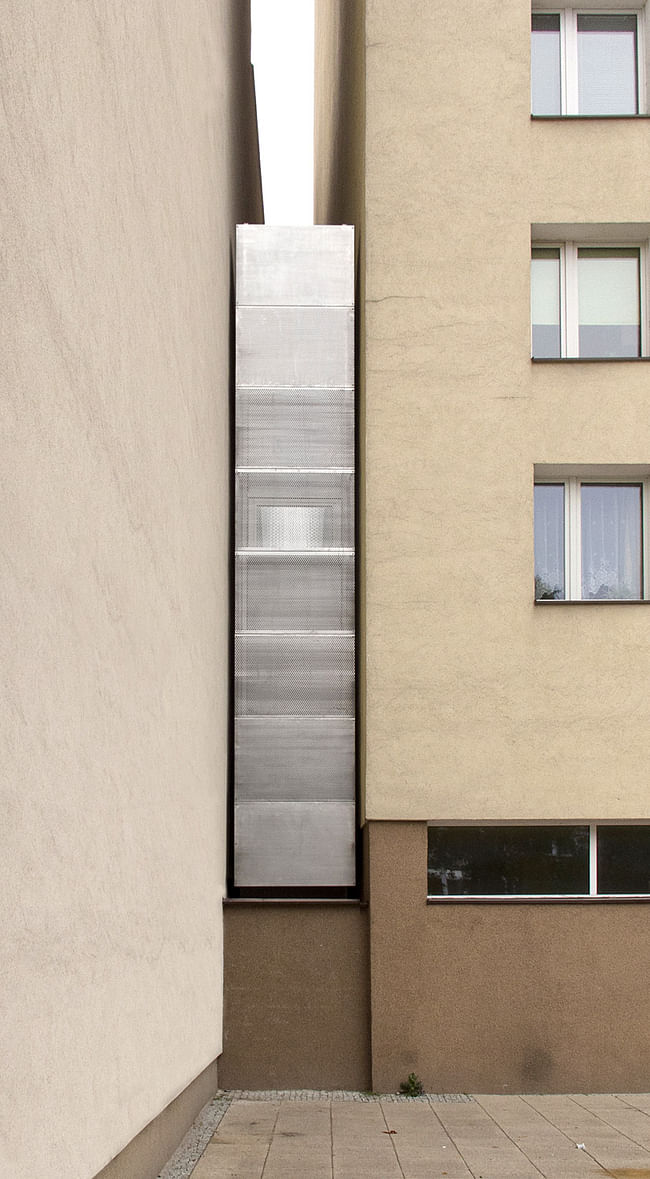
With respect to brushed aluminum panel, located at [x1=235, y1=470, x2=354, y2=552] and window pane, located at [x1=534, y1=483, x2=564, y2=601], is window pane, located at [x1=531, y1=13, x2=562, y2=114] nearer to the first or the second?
window pane, located at [x1=534, y1=483, x2=564, y2=601]

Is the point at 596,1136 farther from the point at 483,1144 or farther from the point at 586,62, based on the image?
the point at 586,62

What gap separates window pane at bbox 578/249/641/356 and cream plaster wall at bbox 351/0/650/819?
0.47 m

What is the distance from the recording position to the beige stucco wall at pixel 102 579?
4641 millimetres

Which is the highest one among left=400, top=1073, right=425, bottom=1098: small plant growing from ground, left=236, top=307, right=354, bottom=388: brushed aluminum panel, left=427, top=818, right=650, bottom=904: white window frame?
left=236, top=307, right=354, bottom=388: brushed aluminum panel

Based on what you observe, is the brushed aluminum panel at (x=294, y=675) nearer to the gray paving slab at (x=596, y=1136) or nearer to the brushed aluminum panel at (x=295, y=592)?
the brushed aluminum panel at (x=295, y=592)

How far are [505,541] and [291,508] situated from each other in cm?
226

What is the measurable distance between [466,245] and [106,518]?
24.8ft

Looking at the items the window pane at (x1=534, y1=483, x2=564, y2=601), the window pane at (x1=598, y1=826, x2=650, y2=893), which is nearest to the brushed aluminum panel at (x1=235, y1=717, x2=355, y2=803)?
the window pane at (x1=534, y1=483, x2=564, y2=601)

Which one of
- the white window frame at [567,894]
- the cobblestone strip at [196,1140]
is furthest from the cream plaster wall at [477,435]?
the cobblestone strip at [196,1140]

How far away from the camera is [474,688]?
1220cm

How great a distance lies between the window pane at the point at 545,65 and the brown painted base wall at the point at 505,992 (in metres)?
7.94

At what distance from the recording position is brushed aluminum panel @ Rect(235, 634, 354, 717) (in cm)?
1274

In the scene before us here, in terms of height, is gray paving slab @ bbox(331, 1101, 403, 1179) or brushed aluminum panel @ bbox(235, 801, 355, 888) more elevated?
brushed aluminum panel @ bbox(235, 801, 355, 888)

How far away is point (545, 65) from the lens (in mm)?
13367
